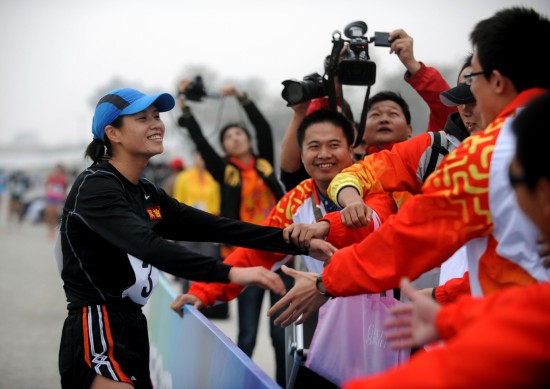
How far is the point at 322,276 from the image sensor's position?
240 centimetres

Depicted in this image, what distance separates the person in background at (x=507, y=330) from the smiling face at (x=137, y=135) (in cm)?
195

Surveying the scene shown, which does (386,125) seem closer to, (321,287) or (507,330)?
(321,287)

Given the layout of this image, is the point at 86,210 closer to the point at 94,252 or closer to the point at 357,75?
the point at 94,252

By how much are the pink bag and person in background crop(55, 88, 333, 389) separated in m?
0.36

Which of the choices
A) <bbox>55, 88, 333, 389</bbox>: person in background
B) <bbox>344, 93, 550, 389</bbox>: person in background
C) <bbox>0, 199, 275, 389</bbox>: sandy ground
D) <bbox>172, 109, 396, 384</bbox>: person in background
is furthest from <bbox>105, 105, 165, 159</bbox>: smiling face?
<bbox>0, 199, 275, 389</bbox>: sandy ground

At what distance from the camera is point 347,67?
375cm

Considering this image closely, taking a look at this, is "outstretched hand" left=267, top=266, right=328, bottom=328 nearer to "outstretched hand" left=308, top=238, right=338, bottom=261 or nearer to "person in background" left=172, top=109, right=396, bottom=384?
"outstretched hand" left=308, top=238, right=338, bottom=261

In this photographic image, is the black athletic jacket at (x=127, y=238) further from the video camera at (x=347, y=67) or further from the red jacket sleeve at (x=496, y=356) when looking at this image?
the red jacket sleeve at (x=496, y=356)

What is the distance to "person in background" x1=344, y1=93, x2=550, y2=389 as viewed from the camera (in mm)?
1443

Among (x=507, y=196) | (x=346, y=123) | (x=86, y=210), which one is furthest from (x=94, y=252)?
(x=507, y=196)

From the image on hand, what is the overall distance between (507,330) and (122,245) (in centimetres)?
173

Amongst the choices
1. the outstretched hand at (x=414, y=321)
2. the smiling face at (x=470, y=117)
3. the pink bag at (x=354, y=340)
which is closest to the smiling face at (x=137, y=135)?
the pink bag at (x=354, y=340)

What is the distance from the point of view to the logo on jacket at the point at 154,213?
10.8 feet

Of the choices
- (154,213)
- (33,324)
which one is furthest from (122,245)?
(33,324)
